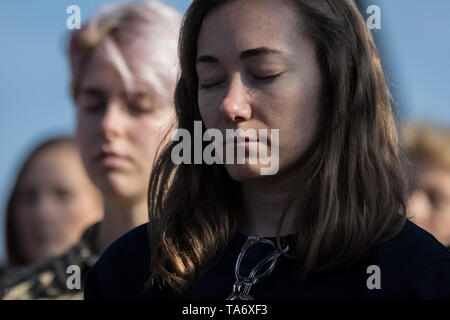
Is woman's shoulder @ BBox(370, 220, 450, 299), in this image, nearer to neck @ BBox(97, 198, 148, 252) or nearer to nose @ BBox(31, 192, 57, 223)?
neck @ BBox(97, 198, 148, 252)

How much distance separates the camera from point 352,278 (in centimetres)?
244

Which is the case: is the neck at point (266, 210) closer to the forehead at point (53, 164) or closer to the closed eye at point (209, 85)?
the closed eye at point (209, 85)

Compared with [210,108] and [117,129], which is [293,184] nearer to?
[210,108]

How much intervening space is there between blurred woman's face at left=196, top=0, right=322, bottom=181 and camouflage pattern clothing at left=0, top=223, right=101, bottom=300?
1.61 m

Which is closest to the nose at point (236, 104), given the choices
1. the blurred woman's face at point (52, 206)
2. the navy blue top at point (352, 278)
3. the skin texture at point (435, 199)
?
the navy blue top at point (352, 278)

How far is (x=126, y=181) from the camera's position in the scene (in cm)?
390

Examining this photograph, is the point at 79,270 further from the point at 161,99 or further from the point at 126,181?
the point at 161,99

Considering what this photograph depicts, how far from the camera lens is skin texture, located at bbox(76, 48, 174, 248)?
12.7 ft

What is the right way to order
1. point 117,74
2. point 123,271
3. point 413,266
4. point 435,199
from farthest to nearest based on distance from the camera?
point 435,199 → point 117,74 → point 123,271 → point 413,266

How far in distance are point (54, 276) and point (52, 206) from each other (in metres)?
1.22

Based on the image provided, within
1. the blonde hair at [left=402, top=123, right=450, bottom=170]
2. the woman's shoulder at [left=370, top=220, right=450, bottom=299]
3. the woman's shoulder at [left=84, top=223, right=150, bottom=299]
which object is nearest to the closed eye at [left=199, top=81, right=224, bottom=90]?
the woman's shoulder at [left=84, top=223, right=150, bottom=299]

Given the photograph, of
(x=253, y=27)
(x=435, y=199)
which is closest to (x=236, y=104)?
(x=253, y=27)
